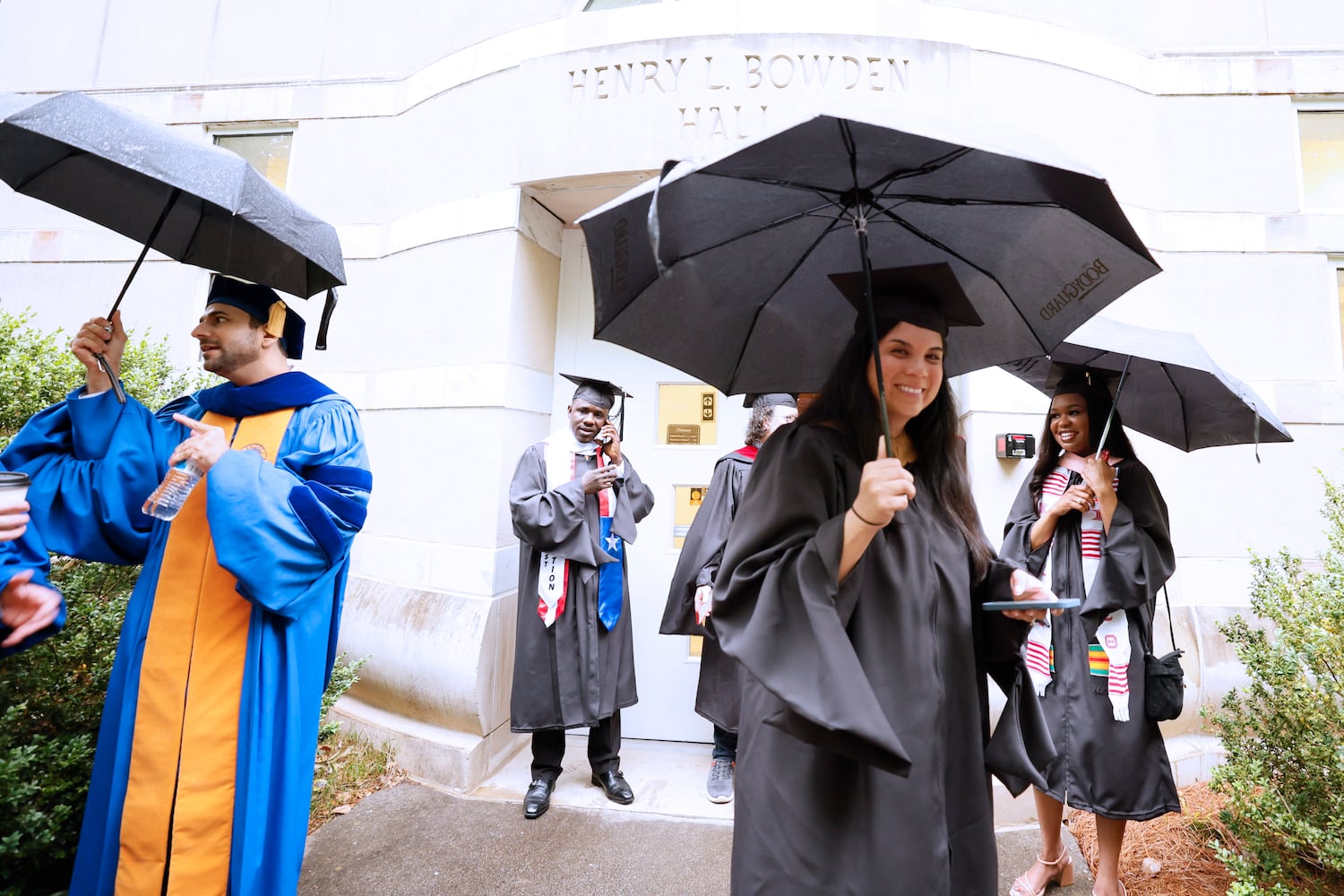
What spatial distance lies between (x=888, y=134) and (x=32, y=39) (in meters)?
7.94

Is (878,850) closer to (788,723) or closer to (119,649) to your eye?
(788,723)

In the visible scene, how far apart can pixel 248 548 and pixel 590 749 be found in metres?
2.69

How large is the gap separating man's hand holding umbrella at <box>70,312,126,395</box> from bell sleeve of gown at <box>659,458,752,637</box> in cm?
275

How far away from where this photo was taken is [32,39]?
5.74 metres

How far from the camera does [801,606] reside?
57.9 inches

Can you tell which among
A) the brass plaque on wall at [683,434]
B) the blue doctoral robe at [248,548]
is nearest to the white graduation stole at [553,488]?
the brass plaque on wall at [683,434]

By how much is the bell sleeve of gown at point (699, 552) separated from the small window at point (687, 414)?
979 mm

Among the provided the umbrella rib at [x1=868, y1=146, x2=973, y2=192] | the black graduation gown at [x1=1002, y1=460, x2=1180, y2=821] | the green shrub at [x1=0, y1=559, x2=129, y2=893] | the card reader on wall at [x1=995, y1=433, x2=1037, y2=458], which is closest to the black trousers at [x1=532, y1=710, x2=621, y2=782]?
the green shrub at [x1=0, y1=559, x2=129, y2=893]

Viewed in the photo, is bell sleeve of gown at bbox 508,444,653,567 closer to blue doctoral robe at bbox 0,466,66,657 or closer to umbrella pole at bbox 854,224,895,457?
blue doctoral robe at bbox 0,466,66,657

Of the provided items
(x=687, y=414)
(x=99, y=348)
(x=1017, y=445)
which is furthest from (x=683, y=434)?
(x=99, y=348)

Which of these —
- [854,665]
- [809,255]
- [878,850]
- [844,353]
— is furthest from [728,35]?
[878,850]

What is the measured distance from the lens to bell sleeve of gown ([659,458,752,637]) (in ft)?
12.7

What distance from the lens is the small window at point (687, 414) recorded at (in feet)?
16.3

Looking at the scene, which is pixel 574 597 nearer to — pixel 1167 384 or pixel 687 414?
pixel 687 414
